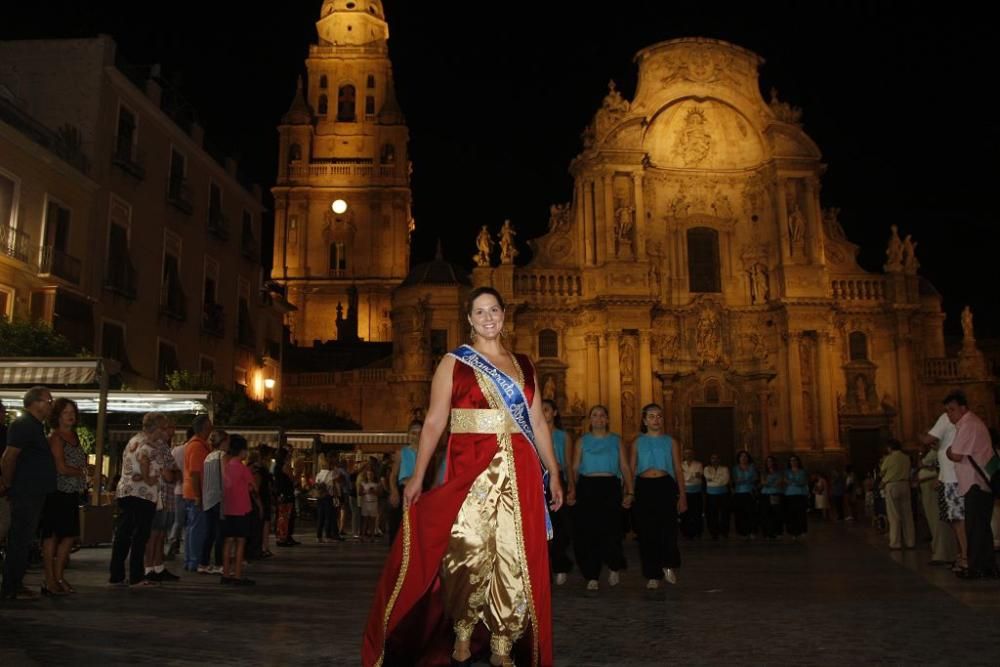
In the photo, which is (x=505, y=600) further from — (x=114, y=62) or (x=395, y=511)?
(x=114, y=62)

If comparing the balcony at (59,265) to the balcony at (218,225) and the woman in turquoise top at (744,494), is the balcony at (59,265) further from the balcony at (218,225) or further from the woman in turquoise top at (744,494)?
the woman in turquoise top at (744,494)

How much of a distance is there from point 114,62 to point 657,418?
20.3 m

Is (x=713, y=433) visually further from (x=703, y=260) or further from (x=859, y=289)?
(x=859, y=289)

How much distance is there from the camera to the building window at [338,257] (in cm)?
6350

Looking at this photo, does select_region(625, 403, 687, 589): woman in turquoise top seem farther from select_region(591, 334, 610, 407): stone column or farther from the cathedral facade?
select_region(591, 334, 610, 407): stone column

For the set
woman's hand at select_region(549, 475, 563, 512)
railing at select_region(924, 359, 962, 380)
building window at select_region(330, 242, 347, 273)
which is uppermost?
building window at select_region(330, 242, 347, 273)

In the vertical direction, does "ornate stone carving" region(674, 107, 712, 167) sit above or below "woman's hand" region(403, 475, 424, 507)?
above

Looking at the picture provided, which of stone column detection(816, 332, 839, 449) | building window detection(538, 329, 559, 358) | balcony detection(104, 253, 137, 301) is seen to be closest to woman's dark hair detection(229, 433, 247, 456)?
balcony detection(104, 253, 137, 301)

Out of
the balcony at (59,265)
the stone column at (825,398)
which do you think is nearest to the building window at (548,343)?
the stone column at (825,398)

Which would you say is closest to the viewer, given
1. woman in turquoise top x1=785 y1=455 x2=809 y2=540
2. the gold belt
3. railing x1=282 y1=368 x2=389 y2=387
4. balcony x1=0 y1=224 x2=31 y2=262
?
the gold belt

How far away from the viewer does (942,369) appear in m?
36.5

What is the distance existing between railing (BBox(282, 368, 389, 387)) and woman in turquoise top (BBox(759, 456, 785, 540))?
23.1 meters

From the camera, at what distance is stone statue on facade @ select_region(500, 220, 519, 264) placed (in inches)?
1414

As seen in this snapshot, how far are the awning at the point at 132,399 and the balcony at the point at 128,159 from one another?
9.88m
